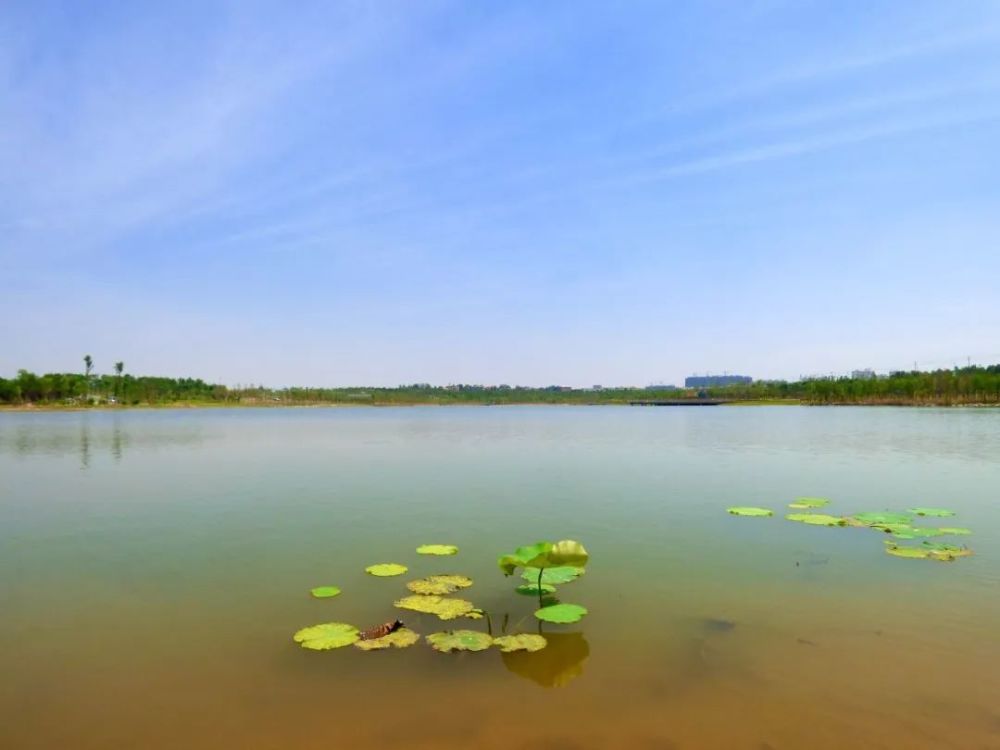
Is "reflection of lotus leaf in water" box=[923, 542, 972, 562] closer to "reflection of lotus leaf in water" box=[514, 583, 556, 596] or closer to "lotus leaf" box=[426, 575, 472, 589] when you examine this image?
"reflection of lotus leaf in water" box=[514, 583, 556, 596]

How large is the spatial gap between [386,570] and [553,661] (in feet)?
11.9

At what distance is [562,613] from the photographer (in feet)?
24.2

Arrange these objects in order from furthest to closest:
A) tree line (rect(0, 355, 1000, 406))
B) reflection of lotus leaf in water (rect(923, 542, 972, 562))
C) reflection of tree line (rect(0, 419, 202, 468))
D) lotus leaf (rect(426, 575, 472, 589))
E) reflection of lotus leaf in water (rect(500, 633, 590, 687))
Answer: tree line (rect(0, 355, 1000, 406))
reflection of tree line (rect(0, 419, 202, 468))
reflection of lotus leaf in water (rect(923, 542, 972, 562))
lotus leaf (rect(426, 575, 472, 589))
reflection of lotus leaf in water (rect(500, 633, 590, 687))

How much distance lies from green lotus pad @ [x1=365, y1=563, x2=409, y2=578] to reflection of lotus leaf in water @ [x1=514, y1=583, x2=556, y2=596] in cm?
187

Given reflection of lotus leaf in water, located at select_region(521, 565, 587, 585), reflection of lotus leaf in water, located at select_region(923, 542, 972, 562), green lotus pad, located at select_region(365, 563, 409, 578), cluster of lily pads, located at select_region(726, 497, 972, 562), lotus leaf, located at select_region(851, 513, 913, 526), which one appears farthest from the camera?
lotus leaf, located at select_region(851, 513, 913, 526)

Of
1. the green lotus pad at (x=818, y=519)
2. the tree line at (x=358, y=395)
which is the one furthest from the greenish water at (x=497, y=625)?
the tree line at (x=358, y=395)

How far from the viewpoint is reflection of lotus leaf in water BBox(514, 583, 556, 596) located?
27.1 feet

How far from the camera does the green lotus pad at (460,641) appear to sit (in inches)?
255

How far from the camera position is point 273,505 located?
1558 cm

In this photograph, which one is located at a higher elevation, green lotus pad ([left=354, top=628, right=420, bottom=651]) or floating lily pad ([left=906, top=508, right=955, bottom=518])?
floating lily pad ([left=906, top=508, right=955, bottom=518])

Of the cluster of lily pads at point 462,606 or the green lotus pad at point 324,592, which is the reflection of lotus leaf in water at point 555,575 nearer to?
the cluster of lily pads at point 462,606

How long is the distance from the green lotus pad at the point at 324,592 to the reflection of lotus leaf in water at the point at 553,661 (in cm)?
294

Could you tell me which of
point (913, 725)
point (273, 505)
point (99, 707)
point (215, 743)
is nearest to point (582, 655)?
point (913, 725)

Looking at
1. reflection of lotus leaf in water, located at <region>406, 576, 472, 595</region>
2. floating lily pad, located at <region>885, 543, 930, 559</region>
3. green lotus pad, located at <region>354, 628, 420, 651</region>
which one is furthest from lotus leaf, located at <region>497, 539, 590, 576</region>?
floating lily pad, located at <region>885, 543, 930, 559</region>
